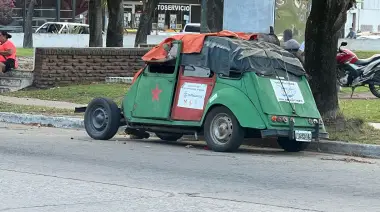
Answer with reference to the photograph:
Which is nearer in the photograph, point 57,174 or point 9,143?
point 57,174

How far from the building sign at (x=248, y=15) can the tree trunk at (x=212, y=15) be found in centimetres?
124

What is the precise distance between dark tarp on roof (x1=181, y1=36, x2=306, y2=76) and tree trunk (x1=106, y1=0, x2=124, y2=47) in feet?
42.4

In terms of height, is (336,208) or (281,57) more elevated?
(281,57)

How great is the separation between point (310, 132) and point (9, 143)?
185 inches

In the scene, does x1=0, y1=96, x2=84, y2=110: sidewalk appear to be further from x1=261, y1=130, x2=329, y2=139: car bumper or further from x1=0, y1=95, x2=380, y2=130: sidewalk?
x1=261, y1=130, x2=329, y2=139: car bumper

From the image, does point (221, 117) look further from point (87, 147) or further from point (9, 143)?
point (9, 143)

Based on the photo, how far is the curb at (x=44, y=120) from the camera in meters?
17.1

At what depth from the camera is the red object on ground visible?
1339 centimetres

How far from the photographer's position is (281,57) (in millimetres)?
13664

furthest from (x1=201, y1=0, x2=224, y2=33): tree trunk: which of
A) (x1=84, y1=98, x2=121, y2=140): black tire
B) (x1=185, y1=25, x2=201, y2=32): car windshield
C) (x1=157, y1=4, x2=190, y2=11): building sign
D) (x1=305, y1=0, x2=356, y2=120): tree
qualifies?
(x1=157, y1=4, x2=190, y2=11): building sign

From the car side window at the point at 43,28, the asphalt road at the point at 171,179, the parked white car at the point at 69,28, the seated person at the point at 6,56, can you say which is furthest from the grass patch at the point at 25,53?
the asphalt road at the point at 171,179

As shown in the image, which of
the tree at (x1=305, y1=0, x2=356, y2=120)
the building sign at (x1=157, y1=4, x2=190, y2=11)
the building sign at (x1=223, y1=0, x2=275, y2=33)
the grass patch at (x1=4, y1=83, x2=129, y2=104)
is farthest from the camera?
the building sign at (x1=157, y1=4, x2=190, y2=11)

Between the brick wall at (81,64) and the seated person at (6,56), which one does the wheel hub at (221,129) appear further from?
the seated person at (6,56)

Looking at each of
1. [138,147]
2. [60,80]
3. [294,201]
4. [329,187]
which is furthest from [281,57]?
[60,80]
